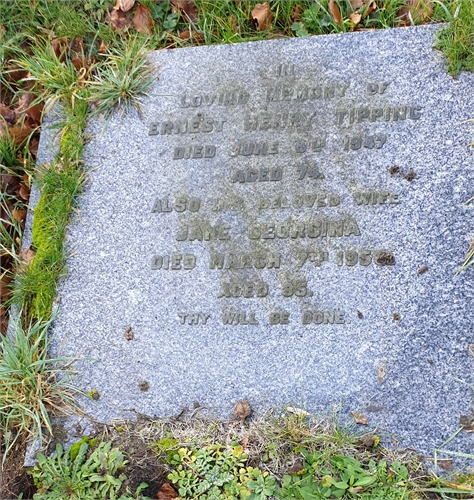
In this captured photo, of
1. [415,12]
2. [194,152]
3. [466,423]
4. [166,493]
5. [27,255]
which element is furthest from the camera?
[415,12]

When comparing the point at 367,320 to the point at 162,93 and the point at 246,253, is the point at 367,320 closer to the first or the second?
the point at 246,253

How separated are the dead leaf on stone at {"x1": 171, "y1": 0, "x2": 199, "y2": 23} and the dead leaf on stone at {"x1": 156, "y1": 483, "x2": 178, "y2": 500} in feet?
7.84

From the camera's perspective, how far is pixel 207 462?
230 centimetres

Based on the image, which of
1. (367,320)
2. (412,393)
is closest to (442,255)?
(367,320)

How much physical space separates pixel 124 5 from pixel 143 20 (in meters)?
0.16

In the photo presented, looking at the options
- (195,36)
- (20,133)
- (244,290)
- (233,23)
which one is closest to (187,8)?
(195,36)

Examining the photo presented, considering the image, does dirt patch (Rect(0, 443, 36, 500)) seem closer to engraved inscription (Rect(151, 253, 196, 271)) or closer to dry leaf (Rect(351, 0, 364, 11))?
engraved inscription (Rect(151, 253, 196, 271))

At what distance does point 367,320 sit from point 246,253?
56 cm

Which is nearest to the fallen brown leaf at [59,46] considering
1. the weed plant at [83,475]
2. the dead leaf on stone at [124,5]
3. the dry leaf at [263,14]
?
the dead leaf on stone at [124,5]

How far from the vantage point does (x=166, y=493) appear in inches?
89.4

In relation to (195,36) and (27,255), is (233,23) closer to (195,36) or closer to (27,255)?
(195,36)

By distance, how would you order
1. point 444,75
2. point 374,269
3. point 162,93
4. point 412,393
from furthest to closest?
point 162,93, point 444,75, point 374,269, point 412,393

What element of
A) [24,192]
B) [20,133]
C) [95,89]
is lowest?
[24,192]

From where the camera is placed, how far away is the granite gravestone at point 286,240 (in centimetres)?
230
